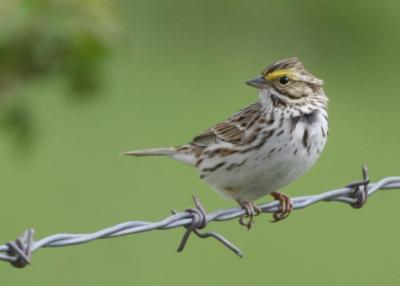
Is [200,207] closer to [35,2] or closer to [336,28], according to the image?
[35,2]

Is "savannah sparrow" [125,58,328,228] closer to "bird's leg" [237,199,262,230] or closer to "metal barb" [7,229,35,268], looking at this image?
"bird's leg" [237,199,262,230]

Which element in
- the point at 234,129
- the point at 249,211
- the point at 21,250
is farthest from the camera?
the point at 234,129

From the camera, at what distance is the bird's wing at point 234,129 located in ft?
24.9

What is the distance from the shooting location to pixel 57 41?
7535mm

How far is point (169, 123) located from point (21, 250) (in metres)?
7.32

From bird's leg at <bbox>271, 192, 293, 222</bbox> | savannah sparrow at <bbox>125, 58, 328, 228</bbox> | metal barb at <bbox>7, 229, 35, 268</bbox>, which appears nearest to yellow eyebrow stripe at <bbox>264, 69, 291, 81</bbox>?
savannah sparrow at <bbox>125, 58, 328, 228</bbox>

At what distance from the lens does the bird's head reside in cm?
760

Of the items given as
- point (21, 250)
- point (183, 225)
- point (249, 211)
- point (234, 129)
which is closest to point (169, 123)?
point (234, 129)

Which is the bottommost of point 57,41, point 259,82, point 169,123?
point 169,123

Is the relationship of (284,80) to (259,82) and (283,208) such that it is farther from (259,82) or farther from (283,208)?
(283,208)

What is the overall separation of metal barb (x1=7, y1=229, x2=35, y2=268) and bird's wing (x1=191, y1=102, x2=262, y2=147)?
6.86 ft

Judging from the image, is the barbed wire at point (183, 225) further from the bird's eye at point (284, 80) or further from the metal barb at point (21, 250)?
the bird's eye at point (284, 80)

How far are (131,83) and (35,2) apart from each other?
6.37 m

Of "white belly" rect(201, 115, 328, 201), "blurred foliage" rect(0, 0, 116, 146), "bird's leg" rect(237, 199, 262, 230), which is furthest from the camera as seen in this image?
"blurred foliage" rect(0, 0, 116, 146)
